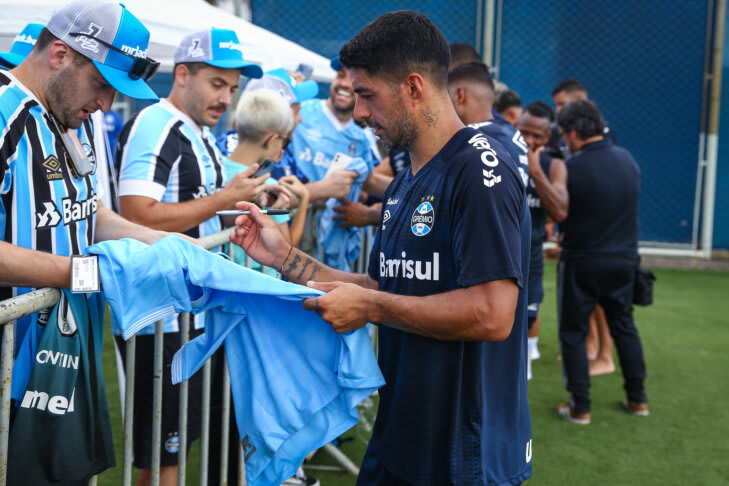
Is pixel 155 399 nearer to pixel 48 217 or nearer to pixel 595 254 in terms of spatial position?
pixel 48 217

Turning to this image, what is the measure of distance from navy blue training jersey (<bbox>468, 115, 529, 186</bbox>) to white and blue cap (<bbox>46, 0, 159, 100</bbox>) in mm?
2161

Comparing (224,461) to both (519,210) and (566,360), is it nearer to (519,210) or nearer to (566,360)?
(519,210)

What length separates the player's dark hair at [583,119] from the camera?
535cm

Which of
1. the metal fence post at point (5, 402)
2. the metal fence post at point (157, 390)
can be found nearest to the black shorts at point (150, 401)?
the metal fence post at point (157, 390)

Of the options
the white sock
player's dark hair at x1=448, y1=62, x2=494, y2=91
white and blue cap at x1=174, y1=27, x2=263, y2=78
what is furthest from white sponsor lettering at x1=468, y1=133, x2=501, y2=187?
the white sock

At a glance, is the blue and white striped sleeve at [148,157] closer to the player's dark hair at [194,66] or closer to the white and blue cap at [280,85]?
the player's dark hair at [194,66]

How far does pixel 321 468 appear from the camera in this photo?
425 centimetres

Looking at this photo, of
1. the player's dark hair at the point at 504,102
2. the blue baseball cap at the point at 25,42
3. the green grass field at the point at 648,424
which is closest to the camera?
the blue baseball cap at the point at 25,42

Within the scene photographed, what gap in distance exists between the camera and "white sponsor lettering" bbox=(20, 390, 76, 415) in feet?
6.59

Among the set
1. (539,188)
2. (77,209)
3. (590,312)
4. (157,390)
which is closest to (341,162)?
(539,188)

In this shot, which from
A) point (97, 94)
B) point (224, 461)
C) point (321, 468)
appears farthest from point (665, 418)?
point (97, 94)

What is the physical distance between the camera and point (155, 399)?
2648 millimetres

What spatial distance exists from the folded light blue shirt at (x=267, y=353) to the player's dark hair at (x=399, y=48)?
0.68 metres

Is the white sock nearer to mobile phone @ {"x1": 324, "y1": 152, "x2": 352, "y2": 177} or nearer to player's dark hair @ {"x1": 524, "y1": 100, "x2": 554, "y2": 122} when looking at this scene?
player's dark hair @ {"x1": 524, "y1": 100, "x2": 554, "y2": 122}
